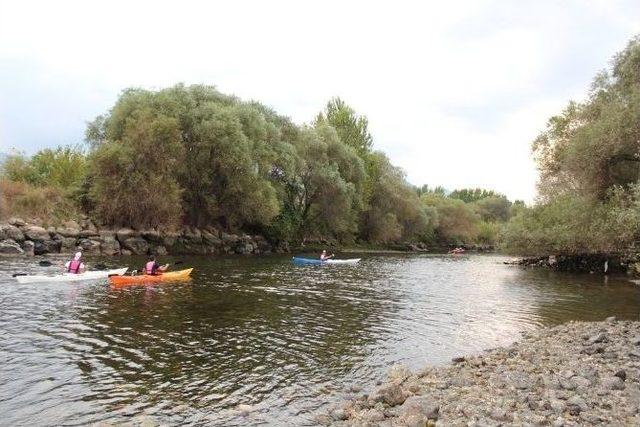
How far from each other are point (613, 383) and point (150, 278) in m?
21.8

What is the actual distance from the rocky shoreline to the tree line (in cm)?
172

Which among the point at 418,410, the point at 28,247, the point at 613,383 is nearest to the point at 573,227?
the point at 613,383

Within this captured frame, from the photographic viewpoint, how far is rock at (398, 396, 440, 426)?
7406 millimetres

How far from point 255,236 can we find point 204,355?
46360 mm

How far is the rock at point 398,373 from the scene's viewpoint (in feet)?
35.5

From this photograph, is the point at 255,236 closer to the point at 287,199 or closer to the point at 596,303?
the point at 287,199

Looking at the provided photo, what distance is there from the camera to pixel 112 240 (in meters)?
42.4

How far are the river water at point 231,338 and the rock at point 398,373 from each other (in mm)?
264

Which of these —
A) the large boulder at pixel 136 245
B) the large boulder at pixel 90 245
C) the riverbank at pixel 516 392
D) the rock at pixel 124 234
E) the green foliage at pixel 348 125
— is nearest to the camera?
the riverbank at pixel 516 392

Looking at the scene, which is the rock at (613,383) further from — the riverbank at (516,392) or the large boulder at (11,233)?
the large boulder at (11,233)

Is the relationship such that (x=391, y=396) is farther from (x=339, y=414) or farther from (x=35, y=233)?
(x=35, y=233)

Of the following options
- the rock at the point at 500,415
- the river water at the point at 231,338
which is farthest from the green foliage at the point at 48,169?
the rock at the point at 500,415

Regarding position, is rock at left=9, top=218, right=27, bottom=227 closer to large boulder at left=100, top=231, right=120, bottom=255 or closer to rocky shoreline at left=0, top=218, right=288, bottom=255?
rocky shoreline at left=0, top=218, right=288, bottom=255

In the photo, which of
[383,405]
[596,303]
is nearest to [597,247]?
[596,303]
